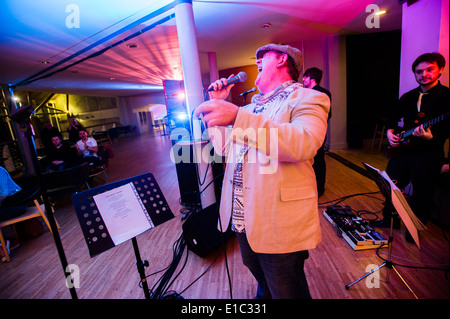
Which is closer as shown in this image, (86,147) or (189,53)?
(189,53)

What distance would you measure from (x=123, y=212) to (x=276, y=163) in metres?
0.92

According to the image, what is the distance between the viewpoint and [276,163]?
96cm

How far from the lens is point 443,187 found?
25.5 inches

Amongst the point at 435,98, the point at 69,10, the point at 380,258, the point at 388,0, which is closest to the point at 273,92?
the point at 435,98

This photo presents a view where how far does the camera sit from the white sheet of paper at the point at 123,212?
1155 millimetres

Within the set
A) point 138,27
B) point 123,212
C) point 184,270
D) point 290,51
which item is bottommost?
point 184,270

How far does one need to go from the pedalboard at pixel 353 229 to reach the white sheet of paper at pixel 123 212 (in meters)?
2.04

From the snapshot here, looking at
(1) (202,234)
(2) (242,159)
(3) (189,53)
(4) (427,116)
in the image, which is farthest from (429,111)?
(3) (189,53)

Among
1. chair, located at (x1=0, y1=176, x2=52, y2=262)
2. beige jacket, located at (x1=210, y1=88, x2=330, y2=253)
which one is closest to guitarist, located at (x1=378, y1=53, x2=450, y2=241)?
beige jacket, located at (x1=210, y1=88, x2=330, y2=253)

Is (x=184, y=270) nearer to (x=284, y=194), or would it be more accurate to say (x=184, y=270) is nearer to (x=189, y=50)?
(x=284, y=194)

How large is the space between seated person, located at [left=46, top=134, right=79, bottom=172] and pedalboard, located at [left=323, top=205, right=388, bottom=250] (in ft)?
17.7

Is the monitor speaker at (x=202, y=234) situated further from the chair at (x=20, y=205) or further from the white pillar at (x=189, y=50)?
the chair at (x=20, y=205)

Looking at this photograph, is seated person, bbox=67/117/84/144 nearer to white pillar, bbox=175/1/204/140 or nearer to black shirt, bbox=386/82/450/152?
white pillar, bbox=175/1/204/140

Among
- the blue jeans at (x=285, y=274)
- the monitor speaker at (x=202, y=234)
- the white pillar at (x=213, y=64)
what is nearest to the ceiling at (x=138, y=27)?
the white pillar at (x=213, y=64)
